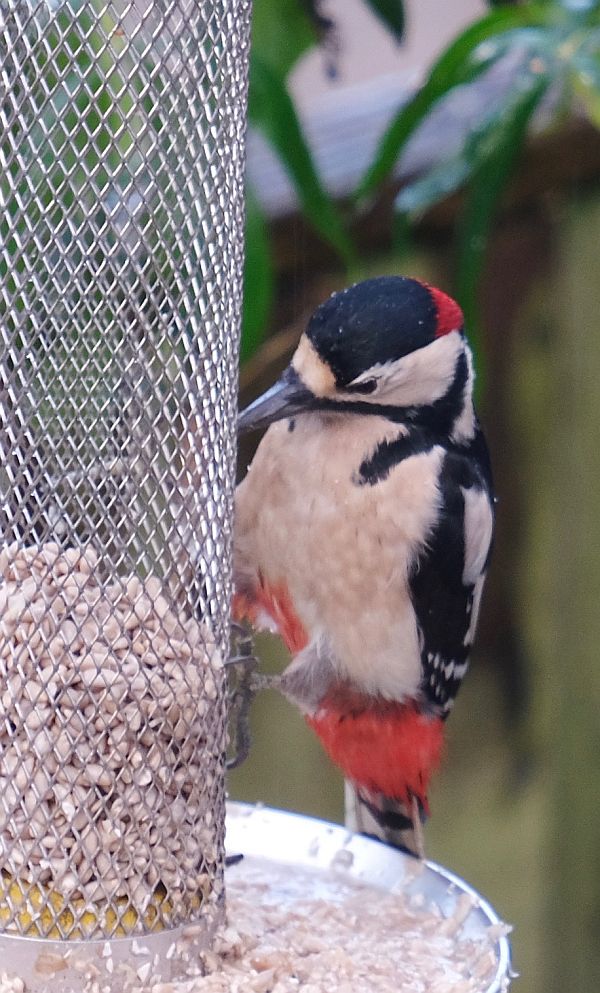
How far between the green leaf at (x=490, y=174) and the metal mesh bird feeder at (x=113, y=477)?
2.43ft

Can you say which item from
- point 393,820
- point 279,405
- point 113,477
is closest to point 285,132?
point 279,405

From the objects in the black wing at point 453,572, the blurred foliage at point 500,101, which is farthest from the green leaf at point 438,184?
the black wing at point 453,572

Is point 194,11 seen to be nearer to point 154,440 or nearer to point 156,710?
point 154,440

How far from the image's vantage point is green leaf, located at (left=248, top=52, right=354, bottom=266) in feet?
5.00

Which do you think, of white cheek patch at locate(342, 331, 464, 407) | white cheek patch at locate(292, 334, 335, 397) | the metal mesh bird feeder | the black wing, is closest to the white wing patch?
the black wing

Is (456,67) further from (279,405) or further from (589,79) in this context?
(279,405)

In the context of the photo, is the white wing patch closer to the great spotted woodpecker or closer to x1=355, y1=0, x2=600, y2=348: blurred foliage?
the great spotted woodpecker

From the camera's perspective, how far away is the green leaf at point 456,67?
164cm

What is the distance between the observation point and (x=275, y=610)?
1415 millimetres

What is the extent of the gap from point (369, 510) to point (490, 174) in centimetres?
68

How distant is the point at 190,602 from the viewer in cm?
109

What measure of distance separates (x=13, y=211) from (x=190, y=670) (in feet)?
1.35

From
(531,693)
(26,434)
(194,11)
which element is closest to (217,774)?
(26,434)

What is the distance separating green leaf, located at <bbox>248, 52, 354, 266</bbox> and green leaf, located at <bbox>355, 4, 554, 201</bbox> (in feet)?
0.43
